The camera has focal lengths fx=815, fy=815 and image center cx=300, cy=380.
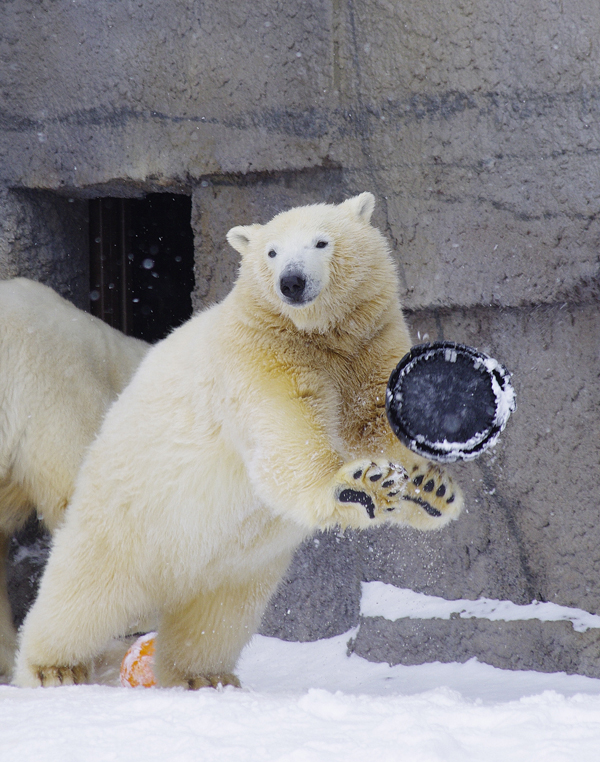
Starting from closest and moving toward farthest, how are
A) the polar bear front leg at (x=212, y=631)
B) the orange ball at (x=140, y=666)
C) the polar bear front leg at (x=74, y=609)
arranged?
the polar bear front leg at (x=74, y=609), the polar bear front leg at (x=212, y=631), the orange ball at (x=140, y=666)

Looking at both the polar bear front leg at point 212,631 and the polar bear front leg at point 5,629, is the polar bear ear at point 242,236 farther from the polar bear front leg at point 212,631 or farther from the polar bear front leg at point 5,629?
the polar bear front leg at point 5,629

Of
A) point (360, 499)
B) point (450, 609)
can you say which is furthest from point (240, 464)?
point (450, 609)

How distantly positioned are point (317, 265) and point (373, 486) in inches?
22.4

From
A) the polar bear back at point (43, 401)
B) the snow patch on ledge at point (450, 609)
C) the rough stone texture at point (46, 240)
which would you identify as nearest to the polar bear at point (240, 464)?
the polar bear back at point (43, 401)

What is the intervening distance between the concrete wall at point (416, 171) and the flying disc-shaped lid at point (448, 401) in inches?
40.9

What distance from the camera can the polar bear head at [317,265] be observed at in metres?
1.92

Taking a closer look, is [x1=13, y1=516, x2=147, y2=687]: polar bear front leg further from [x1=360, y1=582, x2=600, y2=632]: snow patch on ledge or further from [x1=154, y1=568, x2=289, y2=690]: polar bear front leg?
[x1=360, y1=582, x2=600, y2=632]: snow patch on ledge

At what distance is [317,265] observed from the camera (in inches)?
77.2

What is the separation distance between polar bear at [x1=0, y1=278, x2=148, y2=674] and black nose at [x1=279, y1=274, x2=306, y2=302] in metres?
1.51

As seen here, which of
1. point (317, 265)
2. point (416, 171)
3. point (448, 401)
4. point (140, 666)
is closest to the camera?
point (448, 401)

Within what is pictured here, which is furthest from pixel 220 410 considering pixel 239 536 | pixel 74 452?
→ pixel 74 452

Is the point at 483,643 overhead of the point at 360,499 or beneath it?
beneath

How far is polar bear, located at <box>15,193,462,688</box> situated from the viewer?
186 cm

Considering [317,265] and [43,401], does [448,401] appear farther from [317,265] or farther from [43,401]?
[43,401]
